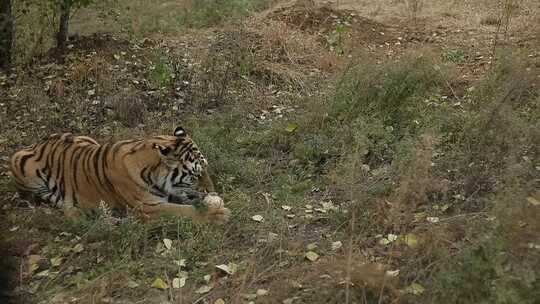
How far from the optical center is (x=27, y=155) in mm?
6254

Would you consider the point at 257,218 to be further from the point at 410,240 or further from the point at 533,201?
the point at 533,201

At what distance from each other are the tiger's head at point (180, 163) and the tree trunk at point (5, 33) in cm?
389

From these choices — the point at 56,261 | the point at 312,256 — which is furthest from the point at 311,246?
the point at 56,261

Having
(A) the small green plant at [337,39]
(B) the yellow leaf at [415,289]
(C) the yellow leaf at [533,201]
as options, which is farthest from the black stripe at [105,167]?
(A) the small green plant at [337,39]

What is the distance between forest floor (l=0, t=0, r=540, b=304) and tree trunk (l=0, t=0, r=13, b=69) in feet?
1.15

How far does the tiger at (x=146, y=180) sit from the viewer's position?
5371 mm

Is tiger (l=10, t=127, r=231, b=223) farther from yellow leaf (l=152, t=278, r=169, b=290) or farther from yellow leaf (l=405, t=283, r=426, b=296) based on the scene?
yellow leaf (l=405, t=283, r=426, b=296)

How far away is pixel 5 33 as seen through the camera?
8539mm

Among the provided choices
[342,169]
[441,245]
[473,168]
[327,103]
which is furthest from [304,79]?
[441,245]

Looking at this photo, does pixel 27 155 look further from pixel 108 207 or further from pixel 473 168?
pixel 473 168

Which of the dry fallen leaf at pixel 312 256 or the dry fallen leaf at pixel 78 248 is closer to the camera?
the dry fallen leaf at pixel 312 256

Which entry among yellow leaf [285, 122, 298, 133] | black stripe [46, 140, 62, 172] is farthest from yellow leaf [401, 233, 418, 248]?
black stripe [46, 140, 62, 172]

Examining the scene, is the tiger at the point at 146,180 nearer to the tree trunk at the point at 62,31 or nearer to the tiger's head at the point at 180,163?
the tiger's head at the point at 180,163

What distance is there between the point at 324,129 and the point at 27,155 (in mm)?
2769
